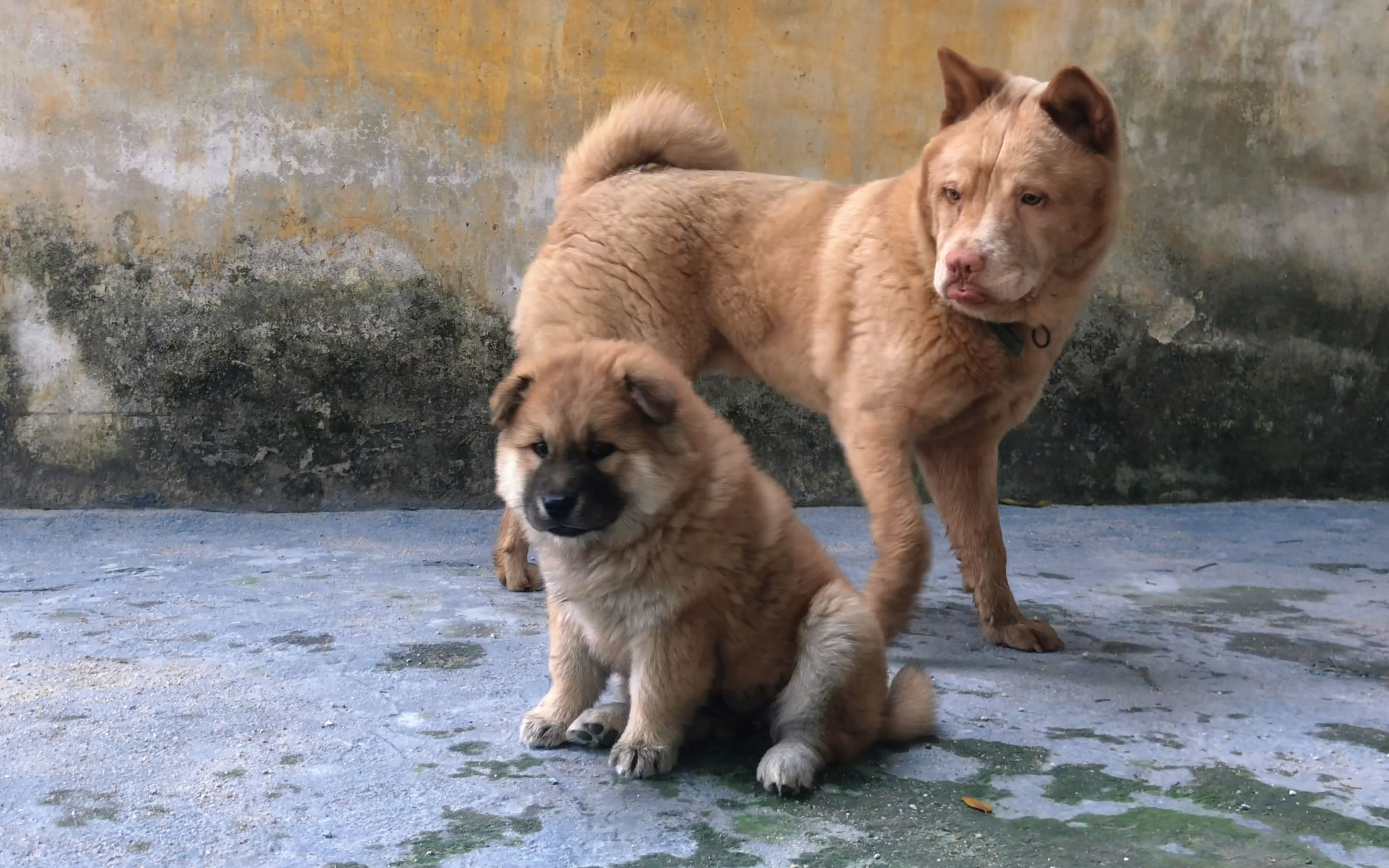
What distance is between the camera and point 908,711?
2.60 metres

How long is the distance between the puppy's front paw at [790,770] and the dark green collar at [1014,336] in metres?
1.47

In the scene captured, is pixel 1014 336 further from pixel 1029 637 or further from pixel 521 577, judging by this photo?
pixel 521 577

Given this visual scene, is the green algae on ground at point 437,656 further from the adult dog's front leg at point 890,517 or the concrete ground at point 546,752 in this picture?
the adult dog's front leg at point 890,517

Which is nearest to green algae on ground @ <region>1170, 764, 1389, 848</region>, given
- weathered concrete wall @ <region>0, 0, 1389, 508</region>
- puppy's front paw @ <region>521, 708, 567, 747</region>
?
puppy's front paw @ <region>521, 708, 567, 747</region>

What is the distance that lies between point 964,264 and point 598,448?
1223 millimetres

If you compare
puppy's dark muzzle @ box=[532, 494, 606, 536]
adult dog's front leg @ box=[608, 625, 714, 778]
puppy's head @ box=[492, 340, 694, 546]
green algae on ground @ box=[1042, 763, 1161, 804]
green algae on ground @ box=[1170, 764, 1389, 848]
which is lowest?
green algae on ground @ box=[1042, 763, 1161, 804]

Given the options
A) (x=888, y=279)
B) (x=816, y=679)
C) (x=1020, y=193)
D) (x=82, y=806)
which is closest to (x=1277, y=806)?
(x=816, y=679)

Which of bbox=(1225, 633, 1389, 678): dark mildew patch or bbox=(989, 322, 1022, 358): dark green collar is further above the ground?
bbox=(989, 322, 1022, 358): dark green collar

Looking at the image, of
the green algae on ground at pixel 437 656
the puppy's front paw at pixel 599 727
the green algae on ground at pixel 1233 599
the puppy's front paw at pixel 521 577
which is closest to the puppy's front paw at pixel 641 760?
the puppy's front paw at pixel 599 727

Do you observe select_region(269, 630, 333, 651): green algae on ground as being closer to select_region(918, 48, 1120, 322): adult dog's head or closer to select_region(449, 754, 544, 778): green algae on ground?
select_region(449, 754, 544, 778): green algae on ground

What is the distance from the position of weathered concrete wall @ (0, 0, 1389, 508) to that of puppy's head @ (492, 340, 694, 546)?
2.95 metres

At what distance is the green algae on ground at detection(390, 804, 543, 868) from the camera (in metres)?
2.00

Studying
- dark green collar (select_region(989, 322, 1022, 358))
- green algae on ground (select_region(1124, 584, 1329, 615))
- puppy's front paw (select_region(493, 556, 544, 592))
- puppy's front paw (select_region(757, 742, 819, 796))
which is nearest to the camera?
puppy's front paw (select_region(757, 742, 819, 796))

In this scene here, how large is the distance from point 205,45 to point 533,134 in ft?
4.47
